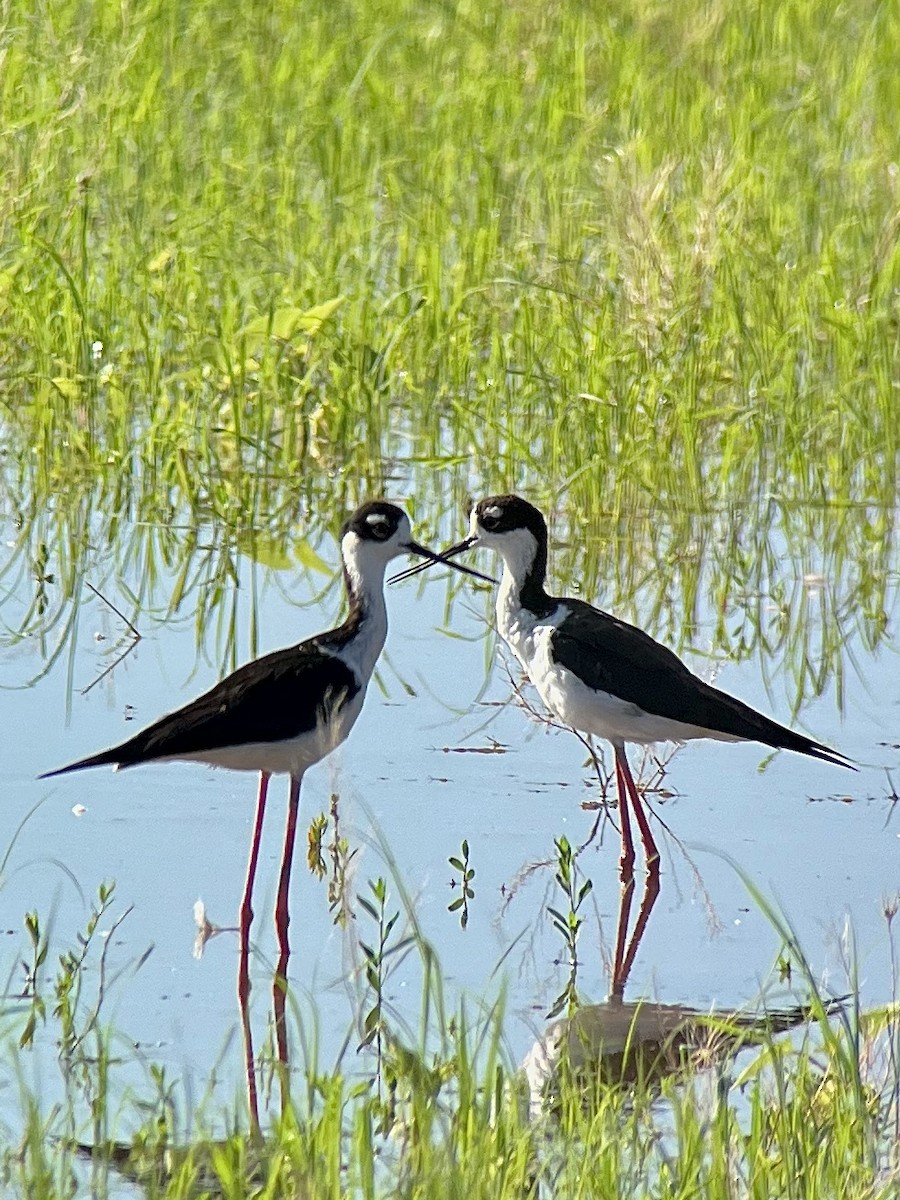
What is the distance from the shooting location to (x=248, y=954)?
15.3 feet

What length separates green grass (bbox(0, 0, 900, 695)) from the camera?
24.5ft

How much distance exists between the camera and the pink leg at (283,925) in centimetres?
437

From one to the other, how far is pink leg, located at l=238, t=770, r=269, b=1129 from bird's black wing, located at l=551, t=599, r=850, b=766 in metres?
0.85

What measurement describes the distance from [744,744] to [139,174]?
4.62 m

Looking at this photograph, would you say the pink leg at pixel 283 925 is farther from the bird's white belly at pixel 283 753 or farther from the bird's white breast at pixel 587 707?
the bird's white breast at pixel 587 707

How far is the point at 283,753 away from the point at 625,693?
870 millimetres

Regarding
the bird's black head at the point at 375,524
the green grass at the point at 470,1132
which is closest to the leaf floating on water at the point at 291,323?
the bird's black head at the point at 375,524

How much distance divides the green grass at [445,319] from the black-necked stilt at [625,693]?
1015 millimetres

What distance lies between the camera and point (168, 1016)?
170 inches

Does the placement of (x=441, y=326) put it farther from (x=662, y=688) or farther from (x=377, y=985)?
(x=377, y=985)

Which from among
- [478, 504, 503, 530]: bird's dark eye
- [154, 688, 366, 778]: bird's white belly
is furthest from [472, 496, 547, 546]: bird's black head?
[154, 688, 366, 778]: bird's white belly

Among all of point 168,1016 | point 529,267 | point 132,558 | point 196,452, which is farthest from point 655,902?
point 529,267

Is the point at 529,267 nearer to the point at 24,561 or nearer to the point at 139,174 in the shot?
the point at 139,174

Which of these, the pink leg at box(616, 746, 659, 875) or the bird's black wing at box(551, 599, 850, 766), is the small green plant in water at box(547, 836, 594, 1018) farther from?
the bird's black wing at box(551, 599, 850, 766)
